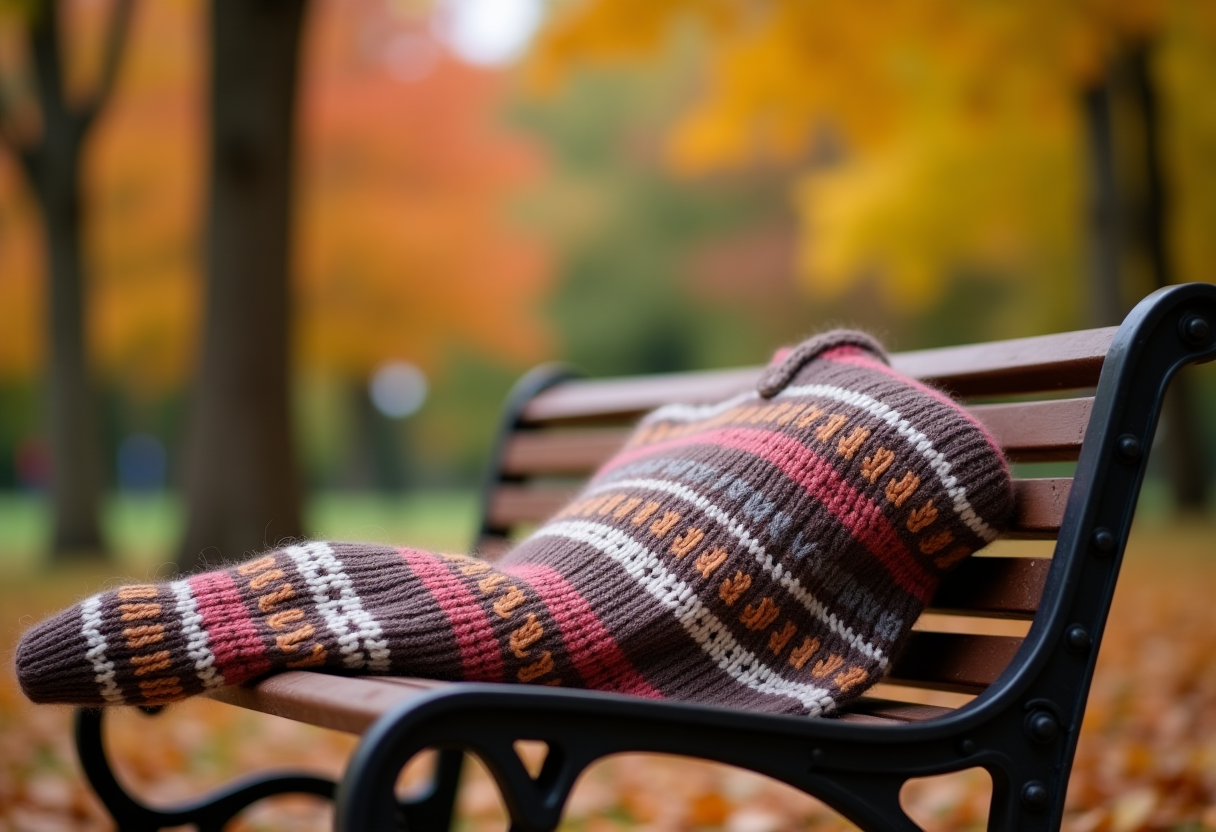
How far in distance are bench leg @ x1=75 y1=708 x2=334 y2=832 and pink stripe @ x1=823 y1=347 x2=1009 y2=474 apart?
3.28ft

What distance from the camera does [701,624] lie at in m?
1.50

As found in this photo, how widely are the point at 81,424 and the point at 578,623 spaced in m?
9.95

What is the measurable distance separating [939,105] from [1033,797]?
1072 cm

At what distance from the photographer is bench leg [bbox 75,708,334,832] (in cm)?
183

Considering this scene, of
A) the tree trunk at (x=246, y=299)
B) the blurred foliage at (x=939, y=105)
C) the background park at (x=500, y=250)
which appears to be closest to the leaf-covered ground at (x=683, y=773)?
the background park at (x=500, y=250)

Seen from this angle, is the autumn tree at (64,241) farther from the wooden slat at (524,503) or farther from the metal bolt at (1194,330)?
the metal bolt at (1194,330)

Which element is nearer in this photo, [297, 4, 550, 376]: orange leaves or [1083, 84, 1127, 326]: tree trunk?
[1083, 84, 1127, 326]: tree trunk

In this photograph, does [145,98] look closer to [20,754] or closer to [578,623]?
[20,754]

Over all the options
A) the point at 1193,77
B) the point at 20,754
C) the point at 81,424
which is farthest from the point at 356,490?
the point at 20,754

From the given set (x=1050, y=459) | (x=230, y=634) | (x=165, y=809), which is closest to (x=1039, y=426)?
(x=1050, y=459)

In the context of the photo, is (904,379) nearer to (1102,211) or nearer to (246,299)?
(246,299)

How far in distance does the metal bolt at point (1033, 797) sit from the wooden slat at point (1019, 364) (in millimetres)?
474

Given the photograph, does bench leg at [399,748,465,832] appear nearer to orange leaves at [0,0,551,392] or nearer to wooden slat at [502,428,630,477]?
wooden slat at [502,428,630,477]

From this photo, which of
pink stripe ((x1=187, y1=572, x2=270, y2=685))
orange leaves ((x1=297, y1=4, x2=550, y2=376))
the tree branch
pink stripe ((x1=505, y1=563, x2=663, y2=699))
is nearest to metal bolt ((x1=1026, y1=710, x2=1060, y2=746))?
pink stripe ((x1=505, y1=563, x2=663, y2=699))
